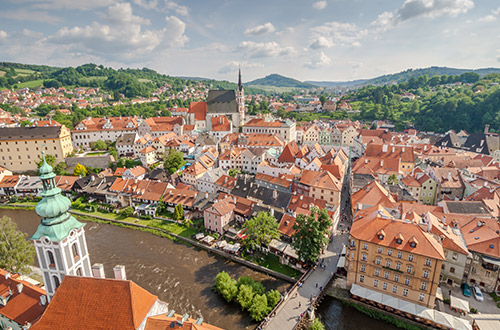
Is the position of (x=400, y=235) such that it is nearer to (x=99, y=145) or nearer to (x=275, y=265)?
(x=275, y=265)

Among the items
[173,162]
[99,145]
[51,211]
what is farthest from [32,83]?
[51,211]

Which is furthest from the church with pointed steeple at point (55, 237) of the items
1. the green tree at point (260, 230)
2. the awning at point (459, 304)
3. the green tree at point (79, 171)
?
the green tree at point (79, 171)

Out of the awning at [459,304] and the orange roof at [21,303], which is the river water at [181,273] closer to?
the awning at [459,304]

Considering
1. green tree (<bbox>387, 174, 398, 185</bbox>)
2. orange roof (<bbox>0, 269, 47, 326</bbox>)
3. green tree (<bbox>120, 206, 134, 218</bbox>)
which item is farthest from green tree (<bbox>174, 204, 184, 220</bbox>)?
green tree (<bbox>387, 174, 398, 185</bbox>)

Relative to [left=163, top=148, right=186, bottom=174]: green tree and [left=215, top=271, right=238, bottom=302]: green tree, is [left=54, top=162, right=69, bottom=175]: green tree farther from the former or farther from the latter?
[left=215, top=271, right=238, bottom=302]: green tree

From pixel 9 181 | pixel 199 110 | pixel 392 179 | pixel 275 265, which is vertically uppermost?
pixel 199 110

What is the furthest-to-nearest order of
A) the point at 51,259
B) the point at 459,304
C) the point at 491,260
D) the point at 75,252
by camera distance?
the point at 491,260
the point at 459,304
the point at 75,252
the point at 51,259
